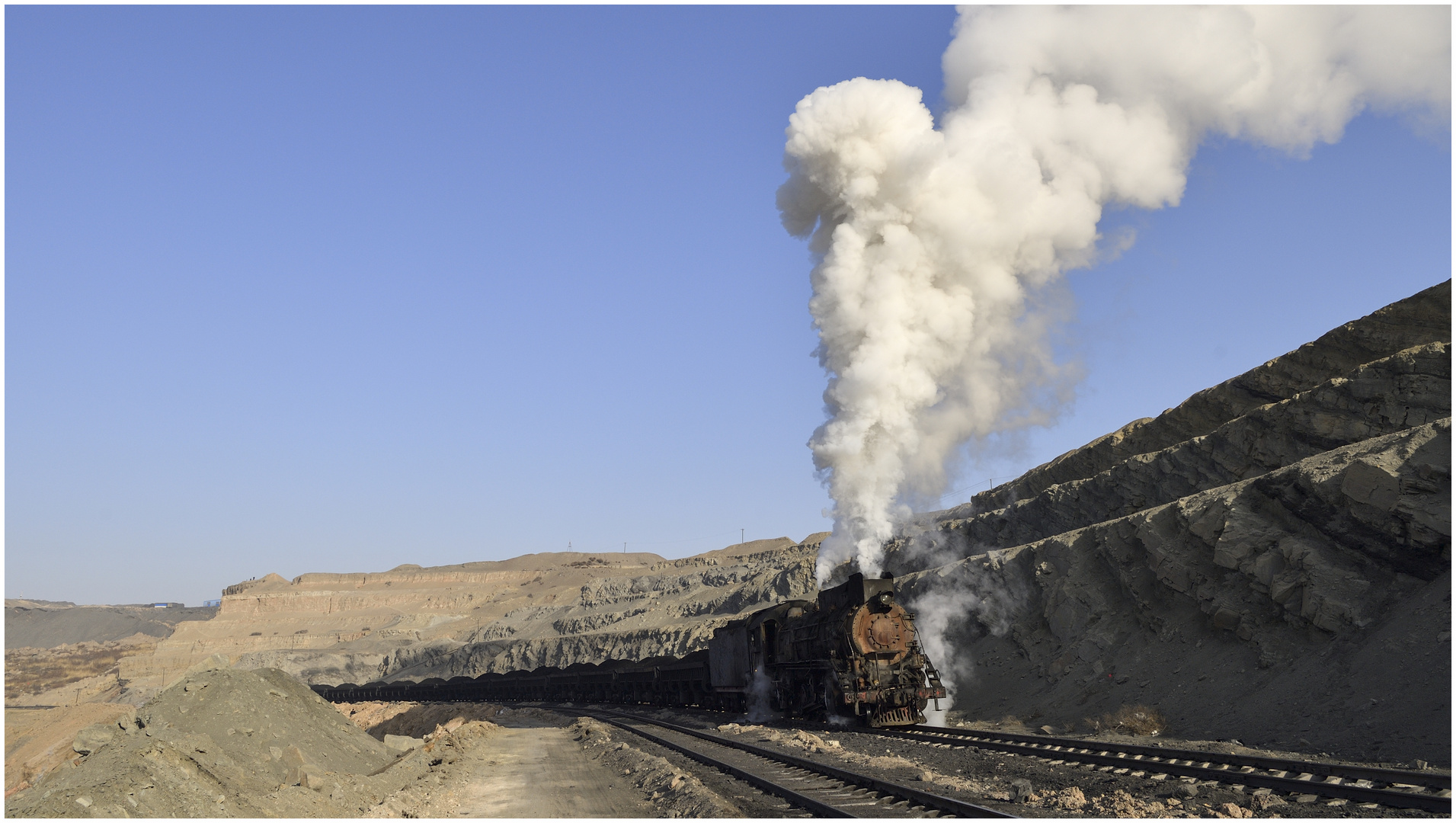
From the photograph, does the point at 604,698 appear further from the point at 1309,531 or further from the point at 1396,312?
the point at 1396,312

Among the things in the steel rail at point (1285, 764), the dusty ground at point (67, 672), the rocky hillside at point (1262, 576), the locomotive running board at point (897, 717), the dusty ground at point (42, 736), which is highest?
the rocky hillside at point (1262, 576)

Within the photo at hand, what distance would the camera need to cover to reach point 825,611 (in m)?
24.7

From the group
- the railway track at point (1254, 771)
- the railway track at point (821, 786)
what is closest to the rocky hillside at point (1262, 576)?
the railway track at point (1254, 771)

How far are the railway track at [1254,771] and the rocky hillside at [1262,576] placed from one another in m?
2.98

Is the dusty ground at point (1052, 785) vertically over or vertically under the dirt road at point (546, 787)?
over

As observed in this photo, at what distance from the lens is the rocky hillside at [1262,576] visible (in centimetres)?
1709

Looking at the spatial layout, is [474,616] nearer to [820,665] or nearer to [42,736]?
[42,736]

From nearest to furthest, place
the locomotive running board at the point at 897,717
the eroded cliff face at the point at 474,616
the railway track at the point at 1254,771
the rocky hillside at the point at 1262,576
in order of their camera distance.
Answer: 1. the railway track at the point at 1254,771
2. the rocky hillside at the point at 1262,576
3. the locomotive running board at the point at 897,717
4. the eroded cliff face at the point at 474,616

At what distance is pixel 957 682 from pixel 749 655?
687cm

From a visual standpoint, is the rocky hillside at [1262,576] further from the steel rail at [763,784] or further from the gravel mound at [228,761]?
the gravel mound at [228,761]

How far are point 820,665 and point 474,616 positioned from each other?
382 feet

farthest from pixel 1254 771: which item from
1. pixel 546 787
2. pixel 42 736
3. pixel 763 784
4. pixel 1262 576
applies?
pixel 42 736

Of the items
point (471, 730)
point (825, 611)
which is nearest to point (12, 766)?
point (471, 730)

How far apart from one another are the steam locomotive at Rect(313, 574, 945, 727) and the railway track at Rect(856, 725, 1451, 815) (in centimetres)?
480
